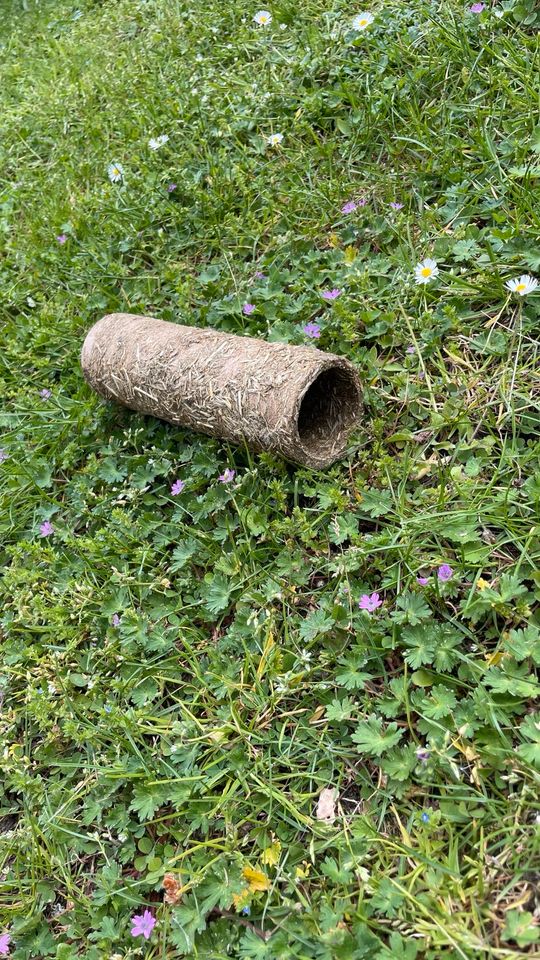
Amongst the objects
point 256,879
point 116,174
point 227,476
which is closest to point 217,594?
point 227,476

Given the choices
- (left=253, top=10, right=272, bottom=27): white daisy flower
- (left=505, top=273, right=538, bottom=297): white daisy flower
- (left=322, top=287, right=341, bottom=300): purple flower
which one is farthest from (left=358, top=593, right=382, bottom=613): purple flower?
(left=253, top=10, right=272, bottom=27): white daisy flower

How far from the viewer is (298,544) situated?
247 cm

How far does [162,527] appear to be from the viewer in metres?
2.75

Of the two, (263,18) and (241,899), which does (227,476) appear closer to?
(241,899)

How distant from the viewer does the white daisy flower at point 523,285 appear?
8.21ft

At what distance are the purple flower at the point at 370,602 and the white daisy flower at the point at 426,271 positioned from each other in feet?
4.06

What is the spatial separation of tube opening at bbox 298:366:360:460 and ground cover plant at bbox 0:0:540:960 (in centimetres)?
7

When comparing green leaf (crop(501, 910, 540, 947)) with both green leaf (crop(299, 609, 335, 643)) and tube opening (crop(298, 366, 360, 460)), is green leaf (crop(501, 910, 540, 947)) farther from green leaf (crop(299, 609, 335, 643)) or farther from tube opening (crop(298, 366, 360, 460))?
tube opening (crop(298, 366, 360, 460))

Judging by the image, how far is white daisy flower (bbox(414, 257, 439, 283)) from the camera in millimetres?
2727

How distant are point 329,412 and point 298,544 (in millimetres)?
518

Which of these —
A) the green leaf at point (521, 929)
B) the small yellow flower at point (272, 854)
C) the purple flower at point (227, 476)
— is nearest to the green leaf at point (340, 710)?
the small yellow flower at point (272, 854)

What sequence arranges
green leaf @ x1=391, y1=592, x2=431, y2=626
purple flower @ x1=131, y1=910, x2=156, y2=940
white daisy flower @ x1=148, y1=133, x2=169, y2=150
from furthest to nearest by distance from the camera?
white daisy flower @ x1=148, y1=133, x2=169, y2=150, green leaf @ x1=391, y1=592, x2=431, y2=626, purple flower @ x1=131, y1=910, x2=156, y2=940

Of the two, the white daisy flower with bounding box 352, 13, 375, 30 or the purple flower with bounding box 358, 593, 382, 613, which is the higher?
the white daisy flower with bounding box 352, 13, 375, 30

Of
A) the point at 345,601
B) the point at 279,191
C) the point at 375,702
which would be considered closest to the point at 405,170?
the point at 279,191
